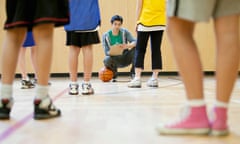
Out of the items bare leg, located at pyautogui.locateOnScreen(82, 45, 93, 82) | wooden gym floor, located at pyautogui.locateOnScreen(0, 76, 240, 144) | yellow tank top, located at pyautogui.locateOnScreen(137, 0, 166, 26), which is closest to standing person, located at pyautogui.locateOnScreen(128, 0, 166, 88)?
yellow tank top, located at pyautogui.locateOnScreen(137, 0, 166, 26)

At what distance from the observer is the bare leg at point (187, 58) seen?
1208 mm

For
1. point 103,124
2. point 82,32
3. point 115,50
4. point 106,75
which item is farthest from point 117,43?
point 103,124

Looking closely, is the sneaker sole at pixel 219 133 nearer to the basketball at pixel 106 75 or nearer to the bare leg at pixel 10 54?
the bare leg at pixel 10 54

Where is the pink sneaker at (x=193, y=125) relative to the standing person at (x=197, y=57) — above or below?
below

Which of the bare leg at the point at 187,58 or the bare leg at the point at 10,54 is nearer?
the bare leg at the point at 187,58

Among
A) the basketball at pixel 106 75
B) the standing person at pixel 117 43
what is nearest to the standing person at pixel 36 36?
the basketball at pixel 106 75

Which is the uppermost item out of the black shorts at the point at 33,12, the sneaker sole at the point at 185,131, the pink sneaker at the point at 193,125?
the black shorts at the point at 33,12

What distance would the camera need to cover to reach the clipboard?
404 centimetres

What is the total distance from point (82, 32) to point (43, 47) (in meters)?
0.97

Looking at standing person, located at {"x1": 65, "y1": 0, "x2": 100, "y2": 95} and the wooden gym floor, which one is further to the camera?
standing person, located at {"x1": 65, "y1": 0, "x2": 100, "y2": 95}

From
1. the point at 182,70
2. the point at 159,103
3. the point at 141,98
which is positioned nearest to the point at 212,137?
the point at 182,70

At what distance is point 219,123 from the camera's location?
1182 millimetres

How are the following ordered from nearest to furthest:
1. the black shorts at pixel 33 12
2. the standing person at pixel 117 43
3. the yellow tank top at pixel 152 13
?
1. the black shorts at pixel 33 12
2. the yellow tank top at pixel 152 13
3. the standing person at pixel 117 43

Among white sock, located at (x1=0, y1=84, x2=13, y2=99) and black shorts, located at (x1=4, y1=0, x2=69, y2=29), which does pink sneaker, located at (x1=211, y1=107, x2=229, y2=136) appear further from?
white sock, located at (x1=0, y1=84, x2=13, y2=99)
